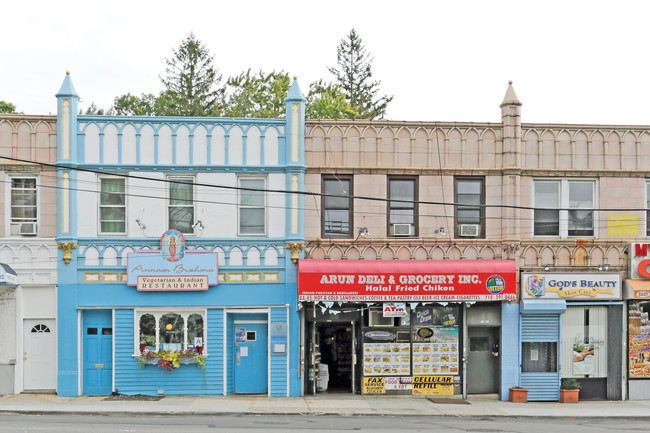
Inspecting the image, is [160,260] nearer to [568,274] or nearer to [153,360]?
[153,360]

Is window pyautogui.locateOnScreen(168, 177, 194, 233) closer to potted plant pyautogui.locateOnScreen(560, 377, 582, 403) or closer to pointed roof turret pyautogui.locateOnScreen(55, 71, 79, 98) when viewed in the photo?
pointed roof turret pyautogui.locateOnScreen(55, 71, 79, 98)

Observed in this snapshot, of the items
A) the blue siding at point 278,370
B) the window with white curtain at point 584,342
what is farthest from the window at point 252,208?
the window with white curtain at point 584,342

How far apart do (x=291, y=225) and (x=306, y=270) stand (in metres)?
1.42

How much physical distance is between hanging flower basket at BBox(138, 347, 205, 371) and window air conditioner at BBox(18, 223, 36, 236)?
4.47 meters

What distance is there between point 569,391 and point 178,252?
460 inches

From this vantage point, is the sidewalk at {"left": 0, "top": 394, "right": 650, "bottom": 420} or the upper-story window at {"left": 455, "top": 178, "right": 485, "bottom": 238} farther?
the upper-story window at {"left": 455, "top": 178, "right": 485, "bottom": 238}

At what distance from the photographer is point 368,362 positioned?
839 inches

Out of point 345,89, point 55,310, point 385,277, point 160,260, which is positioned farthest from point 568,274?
point 345,89

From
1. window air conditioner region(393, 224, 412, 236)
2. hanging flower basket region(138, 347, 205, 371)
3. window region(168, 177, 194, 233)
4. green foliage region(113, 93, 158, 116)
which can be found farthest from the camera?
green foliage region(113, 93, 158, 116)

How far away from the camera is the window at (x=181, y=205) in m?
21.0

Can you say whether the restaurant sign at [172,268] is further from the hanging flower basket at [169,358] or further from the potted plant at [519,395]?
the potted plant at [519,395]

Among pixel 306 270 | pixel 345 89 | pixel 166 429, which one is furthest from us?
pixel 345 89

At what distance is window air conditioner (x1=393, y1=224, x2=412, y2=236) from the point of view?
21.4 meters

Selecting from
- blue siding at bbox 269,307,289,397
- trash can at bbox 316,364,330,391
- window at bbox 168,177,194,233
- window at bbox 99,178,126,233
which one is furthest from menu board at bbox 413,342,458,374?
window at bbox 99,178,126,233
